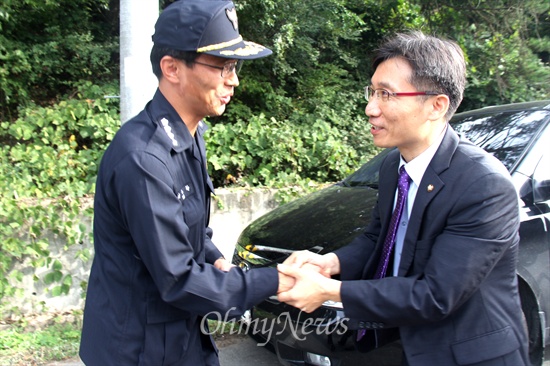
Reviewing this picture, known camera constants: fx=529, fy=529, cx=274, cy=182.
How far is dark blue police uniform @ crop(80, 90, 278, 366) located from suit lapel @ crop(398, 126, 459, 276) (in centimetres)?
47

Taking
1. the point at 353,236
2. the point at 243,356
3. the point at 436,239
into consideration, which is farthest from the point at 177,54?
the point at 243,356

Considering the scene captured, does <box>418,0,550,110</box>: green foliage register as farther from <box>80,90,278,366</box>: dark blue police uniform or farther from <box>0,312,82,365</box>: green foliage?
<box>80,90,278,366</box>: dark blue police uniform

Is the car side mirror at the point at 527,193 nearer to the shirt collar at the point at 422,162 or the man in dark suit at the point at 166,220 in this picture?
the shirt collar at the point at 422,162

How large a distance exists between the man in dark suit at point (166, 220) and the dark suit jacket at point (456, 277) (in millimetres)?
436

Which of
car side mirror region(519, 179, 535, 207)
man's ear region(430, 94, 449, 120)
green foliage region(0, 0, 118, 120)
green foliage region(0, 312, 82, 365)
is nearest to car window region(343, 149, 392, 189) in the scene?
car side mirror region(519, 179, 535, 207)

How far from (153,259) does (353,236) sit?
1.69m

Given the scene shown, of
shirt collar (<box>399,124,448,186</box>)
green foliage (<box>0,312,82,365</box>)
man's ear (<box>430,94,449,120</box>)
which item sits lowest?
green foliage (<box>0,312,82,365</box>)

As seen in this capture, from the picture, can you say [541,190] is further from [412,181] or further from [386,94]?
[386,94]

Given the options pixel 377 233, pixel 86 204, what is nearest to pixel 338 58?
pixel 86 204

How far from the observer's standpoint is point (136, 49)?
135 inches

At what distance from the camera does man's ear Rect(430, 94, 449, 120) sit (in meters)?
1.91

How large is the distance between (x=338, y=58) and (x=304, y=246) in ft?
22.0

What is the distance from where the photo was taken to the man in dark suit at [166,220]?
165cm

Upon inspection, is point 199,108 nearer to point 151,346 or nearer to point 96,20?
point 151,346
